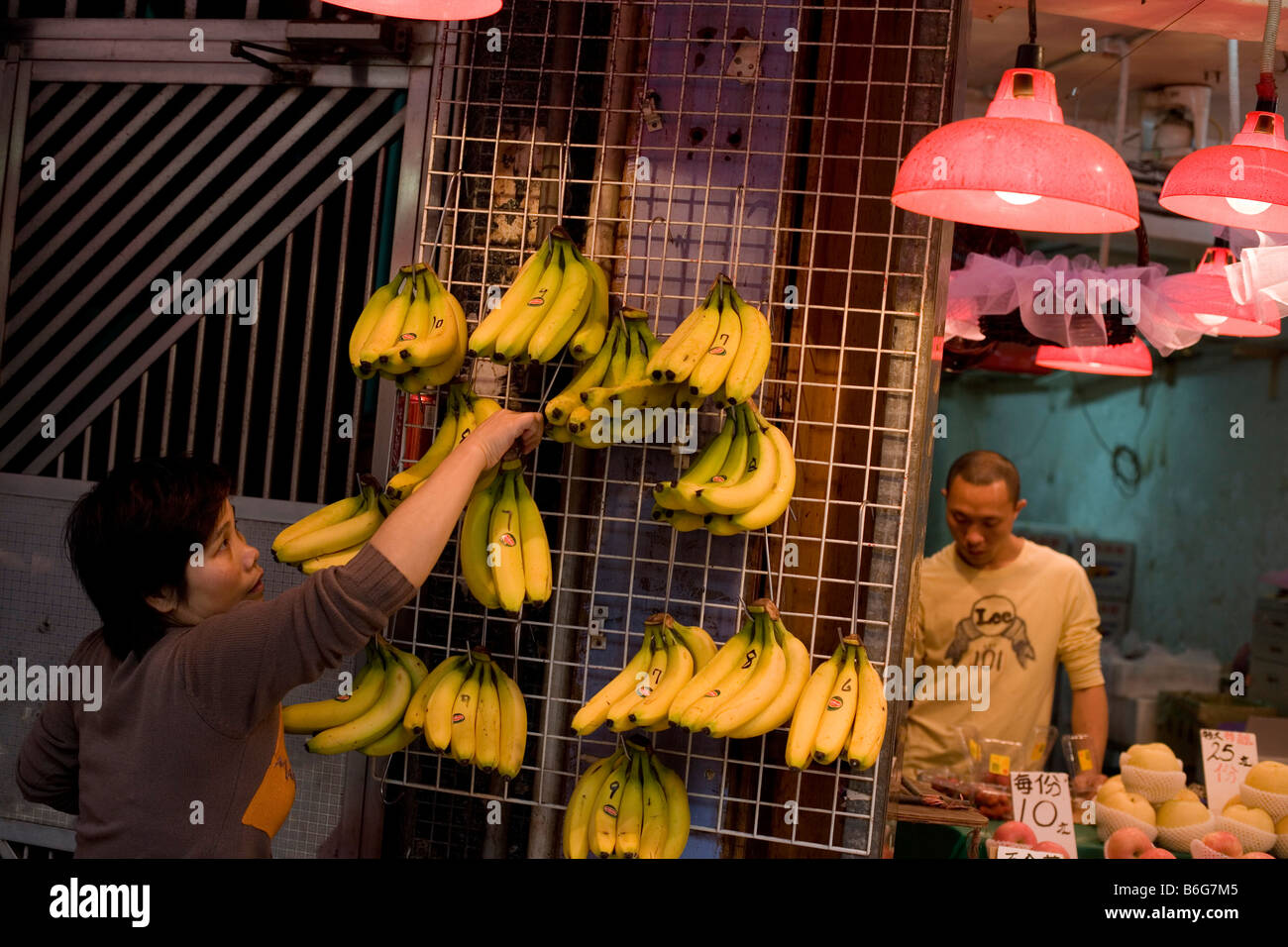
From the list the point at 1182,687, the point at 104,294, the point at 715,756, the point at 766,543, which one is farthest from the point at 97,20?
the point at 1182,687

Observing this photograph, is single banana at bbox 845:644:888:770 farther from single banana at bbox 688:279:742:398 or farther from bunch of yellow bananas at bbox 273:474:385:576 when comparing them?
bunch of yellow bananas at bbox 273:474:385:576

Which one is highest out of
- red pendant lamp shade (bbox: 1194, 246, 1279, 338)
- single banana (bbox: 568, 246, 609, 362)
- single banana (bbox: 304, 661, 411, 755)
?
red pendant lamp shade (bbox: 1194, 246, 1279, 338)

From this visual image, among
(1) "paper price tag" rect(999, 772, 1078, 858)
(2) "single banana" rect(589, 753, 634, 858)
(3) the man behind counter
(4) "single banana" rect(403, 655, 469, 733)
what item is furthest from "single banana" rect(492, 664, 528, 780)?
(3) the man behind counter

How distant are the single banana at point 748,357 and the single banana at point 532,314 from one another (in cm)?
40

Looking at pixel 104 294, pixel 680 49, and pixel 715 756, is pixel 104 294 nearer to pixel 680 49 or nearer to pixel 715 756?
pixel 680 49

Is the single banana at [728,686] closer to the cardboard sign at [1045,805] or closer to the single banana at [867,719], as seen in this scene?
the single banana at [867,719]

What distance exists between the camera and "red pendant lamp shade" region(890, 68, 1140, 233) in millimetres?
2100

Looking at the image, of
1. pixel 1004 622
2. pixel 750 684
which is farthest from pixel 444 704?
pixel 1004 622

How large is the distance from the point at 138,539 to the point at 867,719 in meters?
1.49

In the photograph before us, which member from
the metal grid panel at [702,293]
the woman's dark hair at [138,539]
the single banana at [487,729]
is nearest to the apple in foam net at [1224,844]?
the metal grid panel at [702,293]

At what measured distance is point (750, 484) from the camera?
2.40 meters

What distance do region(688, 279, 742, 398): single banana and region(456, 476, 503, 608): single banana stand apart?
0.54 metres

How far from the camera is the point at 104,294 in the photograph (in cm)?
350

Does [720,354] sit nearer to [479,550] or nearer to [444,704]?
[479,550]
